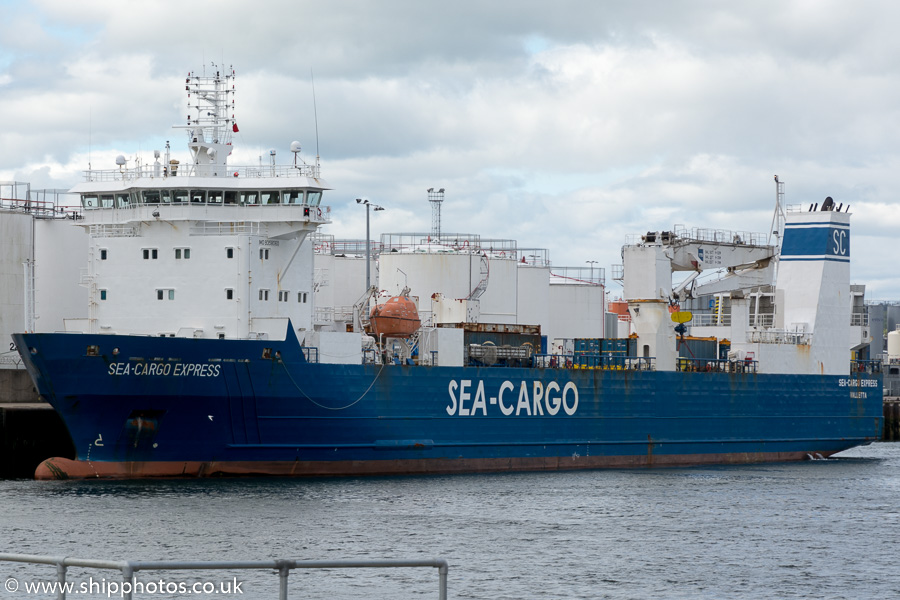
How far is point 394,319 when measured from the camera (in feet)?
99.3

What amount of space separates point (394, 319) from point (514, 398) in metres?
3.99

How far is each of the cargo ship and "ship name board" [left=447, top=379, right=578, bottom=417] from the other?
0.18 ft

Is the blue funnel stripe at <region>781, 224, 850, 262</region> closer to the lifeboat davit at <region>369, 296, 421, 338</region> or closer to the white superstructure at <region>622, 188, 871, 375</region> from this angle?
the white superstructure at <region>622, 188, 871, 375</region>

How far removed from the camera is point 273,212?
95.9ft

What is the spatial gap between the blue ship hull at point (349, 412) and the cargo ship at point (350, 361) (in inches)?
1.8

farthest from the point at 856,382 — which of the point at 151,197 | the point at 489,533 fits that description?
the point at 151,197

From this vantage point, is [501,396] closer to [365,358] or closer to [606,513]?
[365,358]

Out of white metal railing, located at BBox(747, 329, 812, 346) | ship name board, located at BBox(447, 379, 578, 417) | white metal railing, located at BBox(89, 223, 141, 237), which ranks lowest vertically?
ship name board, located at BBox(447, 379, 578, 417)

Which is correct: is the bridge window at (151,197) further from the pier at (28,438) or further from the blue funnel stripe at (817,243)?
the blue funnel stripe at (817,243)

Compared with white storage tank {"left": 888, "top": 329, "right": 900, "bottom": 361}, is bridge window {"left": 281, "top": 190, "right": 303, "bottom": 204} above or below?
above

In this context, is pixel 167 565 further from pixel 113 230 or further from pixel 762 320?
pixel 762 320

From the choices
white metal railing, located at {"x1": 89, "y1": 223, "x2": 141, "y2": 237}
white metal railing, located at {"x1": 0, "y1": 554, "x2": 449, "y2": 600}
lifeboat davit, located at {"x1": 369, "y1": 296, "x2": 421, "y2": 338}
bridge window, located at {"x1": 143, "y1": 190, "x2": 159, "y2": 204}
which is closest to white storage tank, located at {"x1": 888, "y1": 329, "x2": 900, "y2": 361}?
lifeboat davit, located at {"x1": 369, "y1": 296, "x2": 421, "y2": 338}

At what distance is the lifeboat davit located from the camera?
30281 mm

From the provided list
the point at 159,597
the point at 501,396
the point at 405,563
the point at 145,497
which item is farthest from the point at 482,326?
the point at 405,563
